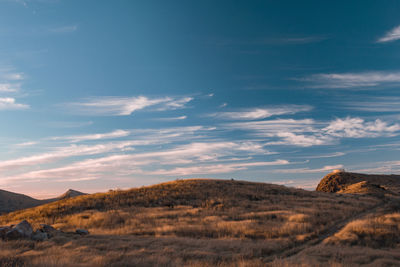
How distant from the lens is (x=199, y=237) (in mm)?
16641

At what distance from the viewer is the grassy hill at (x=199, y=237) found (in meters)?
11.0

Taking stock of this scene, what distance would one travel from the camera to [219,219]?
2173cm

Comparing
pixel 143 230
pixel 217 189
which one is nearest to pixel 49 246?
pixel 143 230

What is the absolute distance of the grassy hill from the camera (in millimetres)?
11006

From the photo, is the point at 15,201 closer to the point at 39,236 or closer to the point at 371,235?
the point at 39,236

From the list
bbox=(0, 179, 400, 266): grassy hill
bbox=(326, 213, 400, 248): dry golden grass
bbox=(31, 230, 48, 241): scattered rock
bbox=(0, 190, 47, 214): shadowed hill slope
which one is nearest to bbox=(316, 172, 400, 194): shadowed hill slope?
bbox=(0, 179, 400, 266): grassy hill

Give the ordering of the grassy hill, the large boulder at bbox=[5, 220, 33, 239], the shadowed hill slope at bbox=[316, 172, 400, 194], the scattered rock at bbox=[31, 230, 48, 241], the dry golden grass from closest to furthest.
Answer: the grassy hill
the large boulder at bbox=[5, 220, 33, 239]
the scattered rock at bbox=[31, 230, 48, 241]
the dry golden grass
the shadowed hill slope at bbox=[316, 172, 400, 194]

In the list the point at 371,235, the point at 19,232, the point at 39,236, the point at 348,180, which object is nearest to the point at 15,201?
the point at 19,232

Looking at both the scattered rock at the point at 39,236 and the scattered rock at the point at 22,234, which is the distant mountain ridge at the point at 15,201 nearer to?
the scattered rock at the point at 22,234

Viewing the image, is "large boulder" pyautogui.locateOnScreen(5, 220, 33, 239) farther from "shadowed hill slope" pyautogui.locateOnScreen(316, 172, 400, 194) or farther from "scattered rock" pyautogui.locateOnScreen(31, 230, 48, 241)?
"shadowed hill slope" pyautogui.locateOnScreen(316, 172, 400, 194)

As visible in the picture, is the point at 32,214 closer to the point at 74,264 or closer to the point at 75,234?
the point at 75,234

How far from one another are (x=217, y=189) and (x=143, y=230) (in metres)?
21.4

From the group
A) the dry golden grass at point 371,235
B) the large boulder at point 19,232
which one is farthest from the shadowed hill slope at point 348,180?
the large boulder at point 19,232

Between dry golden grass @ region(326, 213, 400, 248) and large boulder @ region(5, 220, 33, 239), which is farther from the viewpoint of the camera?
dry golden grass @ region(326, 213, 400, 248)
